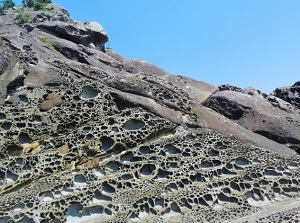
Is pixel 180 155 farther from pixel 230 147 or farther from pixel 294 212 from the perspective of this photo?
pixel 294 212

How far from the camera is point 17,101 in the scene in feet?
31.4

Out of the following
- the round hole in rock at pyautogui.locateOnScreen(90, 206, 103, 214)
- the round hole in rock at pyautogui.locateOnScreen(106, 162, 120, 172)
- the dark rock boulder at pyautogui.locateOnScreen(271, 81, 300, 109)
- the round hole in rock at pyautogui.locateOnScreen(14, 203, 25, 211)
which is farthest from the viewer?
the dark rock boulder at pyautogui.locateOnScreen(271, 81, 300, 109)

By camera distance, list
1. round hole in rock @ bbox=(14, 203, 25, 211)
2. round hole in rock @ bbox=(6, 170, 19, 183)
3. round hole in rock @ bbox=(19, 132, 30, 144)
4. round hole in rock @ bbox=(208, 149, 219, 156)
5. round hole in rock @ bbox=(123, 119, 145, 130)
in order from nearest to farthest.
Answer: round hole in rock @ bbox=(14, 203, 25, 211)
round hole in rock @ bbox=(6, 170, 19, 183)
round hole in rock @ bbox=(19, 132, 30, 144)
round hole in rock @ bbox=(208, 149, 219, 156)
round hole in rock @ bbox=(123, 119, 145, 130)

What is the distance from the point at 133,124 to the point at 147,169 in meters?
1.23

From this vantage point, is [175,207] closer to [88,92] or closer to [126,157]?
[126,157]

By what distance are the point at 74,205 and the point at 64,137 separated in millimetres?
1874

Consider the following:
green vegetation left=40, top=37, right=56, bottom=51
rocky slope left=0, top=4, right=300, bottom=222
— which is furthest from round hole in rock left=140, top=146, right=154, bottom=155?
green vegetation left=40, top=37, right=56, bottom=51

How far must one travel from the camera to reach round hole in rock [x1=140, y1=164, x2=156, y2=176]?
8570 mm

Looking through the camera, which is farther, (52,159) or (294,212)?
(52,159)

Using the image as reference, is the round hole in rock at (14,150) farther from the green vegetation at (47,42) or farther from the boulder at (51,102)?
the green vegetation at (47,42)

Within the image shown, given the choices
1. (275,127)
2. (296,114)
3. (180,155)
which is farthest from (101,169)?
(296,114)

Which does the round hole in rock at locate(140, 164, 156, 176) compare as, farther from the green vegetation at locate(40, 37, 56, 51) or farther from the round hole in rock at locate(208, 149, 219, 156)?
the green vegetation at locate(40, 37, 56, 51)

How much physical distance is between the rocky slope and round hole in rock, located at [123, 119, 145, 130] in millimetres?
23

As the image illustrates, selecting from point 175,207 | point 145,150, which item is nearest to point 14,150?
point 145,150
